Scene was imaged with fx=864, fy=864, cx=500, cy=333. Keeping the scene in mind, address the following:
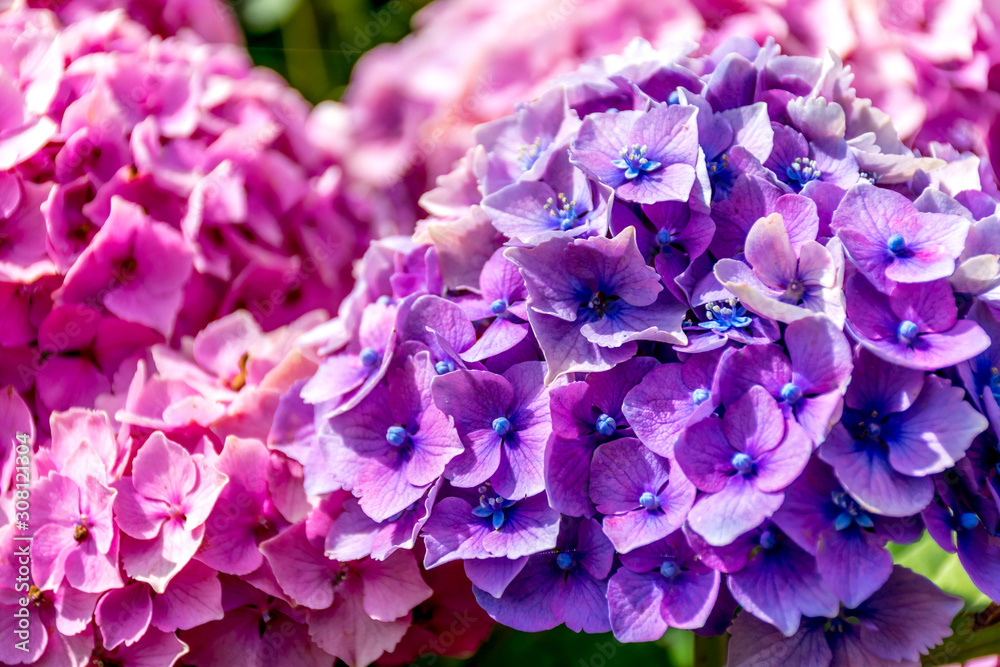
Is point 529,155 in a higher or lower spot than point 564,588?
higher

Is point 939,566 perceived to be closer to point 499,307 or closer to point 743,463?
point 743,463

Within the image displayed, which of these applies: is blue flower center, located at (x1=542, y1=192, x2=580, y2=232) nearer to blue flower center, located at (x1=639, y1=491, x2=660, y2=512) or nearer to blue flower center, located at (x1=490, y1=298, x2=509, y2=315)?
blue flower center, located at (x1=490, y1=298, x2=509, y2=315)

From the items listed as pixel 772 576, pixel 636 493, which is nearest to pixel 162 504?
pixel 636 493

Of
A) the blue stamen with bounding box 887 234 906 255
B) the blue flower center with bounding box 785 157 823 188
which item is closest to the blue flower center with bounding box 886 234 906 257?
the blue stamen with bounding box 887 234 906 255

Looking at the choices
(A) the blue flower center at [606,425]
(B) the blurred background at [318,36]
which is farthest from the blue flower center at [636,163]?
(B) the blurred background at [318,36]

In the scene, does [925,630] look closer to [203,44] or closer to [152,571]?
[152,571]
